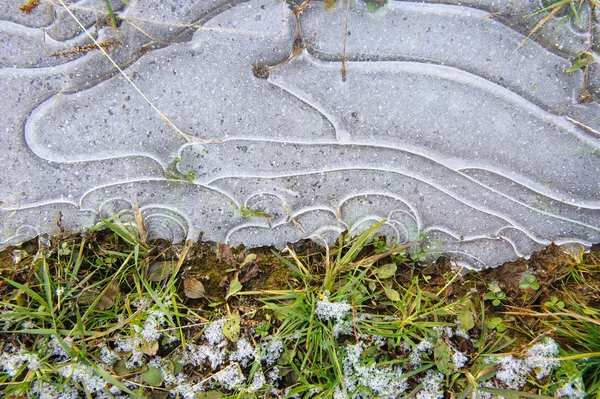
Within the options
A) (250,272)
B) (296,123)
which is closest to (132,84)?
(296,123)

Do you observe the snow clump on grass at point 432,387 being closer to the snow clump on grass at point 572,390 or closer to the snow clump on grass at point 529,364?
the snow clump on grass at point 529,364

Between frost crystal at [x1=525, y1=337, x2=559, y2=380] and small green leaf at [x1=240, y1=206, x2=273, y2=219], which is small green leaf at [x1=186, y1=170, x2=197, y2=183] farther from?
frost crystal at [x1=525, y1=337, x2=559, y2=380]

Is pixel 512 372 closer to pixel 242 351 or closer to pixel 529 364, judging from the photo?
pixel 529 364

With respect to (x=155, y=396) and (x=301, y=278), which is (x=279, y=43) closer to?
(x=301, y=278)

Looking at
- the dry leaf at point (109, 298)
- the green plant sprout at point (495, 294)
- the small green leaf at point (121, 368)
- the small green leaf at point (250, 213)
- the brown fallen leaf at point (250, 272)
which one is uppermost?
the small green leaf at point (250, 213)

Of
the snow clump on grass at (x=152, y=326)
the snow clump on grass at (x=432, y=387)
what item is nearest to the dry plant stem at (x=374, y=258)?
the snow clump on grass at (x=432, y=387)

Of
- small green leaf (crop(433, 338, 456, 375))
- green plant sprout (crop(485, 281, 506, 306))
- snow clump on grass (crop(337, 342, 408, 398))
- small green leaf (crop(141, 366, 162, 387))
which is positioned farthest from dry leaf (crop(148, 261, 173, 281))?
green plant sprout (crop(485, 281, 506, 306))
